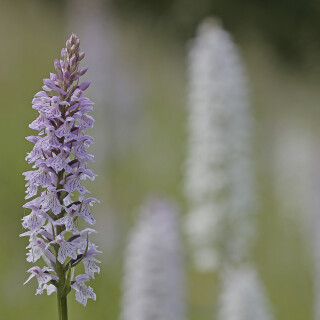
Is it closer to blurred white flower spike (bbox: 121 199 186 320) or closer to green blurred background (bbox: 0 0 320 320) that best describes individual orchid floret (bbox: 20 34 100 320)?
blurred white flower spike (bbox: 121 199 186 320)

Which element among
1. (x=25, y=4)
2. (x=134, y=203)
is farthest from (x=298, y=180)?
(x=25, y=4)

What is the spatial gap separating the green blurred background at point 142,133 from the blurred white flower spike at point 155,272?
161 centimetres

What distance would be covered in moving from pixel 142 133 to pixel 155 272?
638 cm

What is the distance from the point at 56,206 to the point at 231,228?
5477 mm

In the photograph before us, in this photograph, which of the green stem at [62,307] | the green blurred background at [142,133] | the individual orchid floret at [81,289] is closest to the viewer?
the green stem at [62,307]

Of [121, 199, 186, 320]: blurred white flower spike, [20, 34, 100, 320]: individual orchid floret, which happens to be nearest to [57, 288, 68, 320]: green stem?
[20, 34, 100, 320]: individual orchid floret

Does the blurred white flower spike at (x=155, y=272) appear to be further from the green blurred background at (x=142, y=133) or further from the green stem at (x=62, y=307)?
the green stem at (x=62, y=307)

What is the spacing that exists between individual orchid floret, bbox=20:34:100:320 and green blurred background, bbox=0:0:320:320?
5214mm

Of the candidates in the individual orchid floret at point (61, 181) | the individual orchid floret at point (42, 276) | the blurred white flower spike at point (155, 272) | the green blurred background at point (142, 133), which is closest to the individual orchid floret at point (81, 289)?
the individual orchid floret at point (61, 181)

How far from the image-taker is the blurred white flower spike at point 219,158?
25.4 feet

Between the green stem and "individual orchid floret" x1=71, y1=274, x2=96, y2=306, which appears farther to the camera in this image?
"individual orchid floret" x1=71, y1=274, x2=96, y2=306

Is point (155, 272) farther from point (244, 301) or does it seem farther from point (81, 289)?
point (81, 289)

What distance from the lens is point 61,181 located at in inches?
97.1

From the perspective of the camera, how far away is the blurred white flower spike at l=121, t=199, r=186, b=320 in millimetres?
5676
